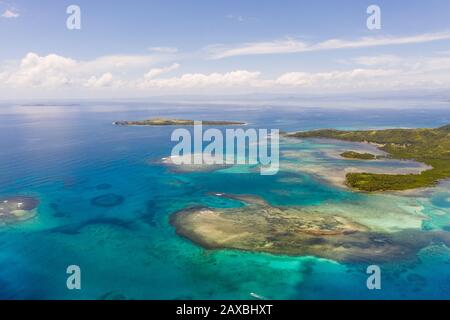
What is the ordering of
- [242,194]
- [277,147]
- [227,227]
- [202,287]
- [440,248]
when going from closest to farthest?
[202,287] < [440,248] < [227,227] < [242,194] < [277,147]

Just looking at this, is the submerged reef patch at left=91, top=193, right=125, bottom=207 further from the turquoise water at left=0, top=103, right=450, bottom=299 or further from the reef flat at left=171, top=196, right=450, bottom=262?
the reef flat at left=171, top=196, right=450, bottom=262

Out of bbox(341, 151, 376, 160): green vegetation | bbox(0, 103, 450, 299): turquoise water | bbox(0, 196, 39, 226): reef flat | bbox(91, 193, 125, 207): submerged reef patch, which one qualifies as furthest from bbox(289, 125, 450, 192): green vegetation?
bbox(0, 196, 39, 226): reef flat

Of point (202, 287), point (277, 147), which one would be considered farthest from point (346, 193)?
point (277, 147)

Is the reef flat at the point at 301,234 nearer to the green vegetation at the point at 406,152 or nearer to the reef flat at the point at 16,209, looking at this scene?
the green vegetation at the point at 406,152

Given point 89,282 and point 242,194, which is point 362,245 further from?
point 89,282

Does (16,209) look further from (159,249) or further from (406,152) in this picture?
(406,152)

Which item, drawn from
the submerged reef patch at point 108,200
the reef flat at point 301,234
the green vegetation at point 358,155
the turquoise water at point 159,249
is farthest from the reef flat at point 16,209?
the green vegetation at point 358,155
